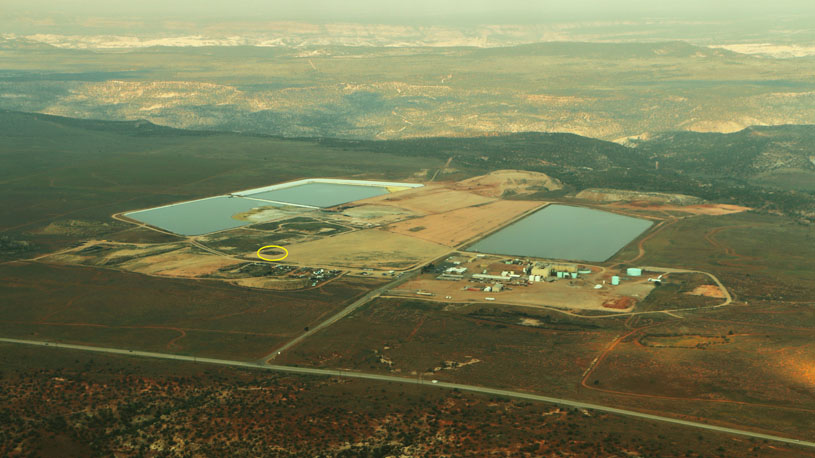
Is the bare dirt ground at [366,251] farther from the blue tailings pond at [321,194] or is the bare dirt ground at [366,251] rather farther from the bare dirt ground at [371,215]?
the blue tailings pond at [321,194]

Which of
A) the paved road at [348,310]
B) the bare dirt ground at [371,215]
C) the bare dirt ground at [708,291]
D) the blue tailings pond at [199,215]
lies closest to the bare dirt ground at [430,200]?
the bare dirt ground at [371,215]

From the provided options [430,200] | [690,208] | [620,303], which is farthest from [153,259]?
[690,208]

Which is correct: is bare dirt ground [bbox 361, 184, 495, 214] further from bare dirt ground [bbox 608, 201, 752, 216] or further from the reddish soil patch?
the reddish soil patch

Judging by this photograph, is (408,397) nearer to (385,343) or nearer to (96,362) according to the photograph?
(385,343)

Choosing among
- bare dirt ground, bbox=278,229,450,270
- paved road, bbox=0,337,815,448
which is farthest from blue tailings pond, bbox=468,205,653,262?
paved road, bbox=0,337,815,448

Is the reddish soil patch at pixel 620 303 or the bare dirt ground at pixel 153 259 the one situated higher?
the bare dirt ground at pixel 153 259

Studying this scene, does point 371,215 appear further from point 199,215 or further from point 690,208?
point 690,208
